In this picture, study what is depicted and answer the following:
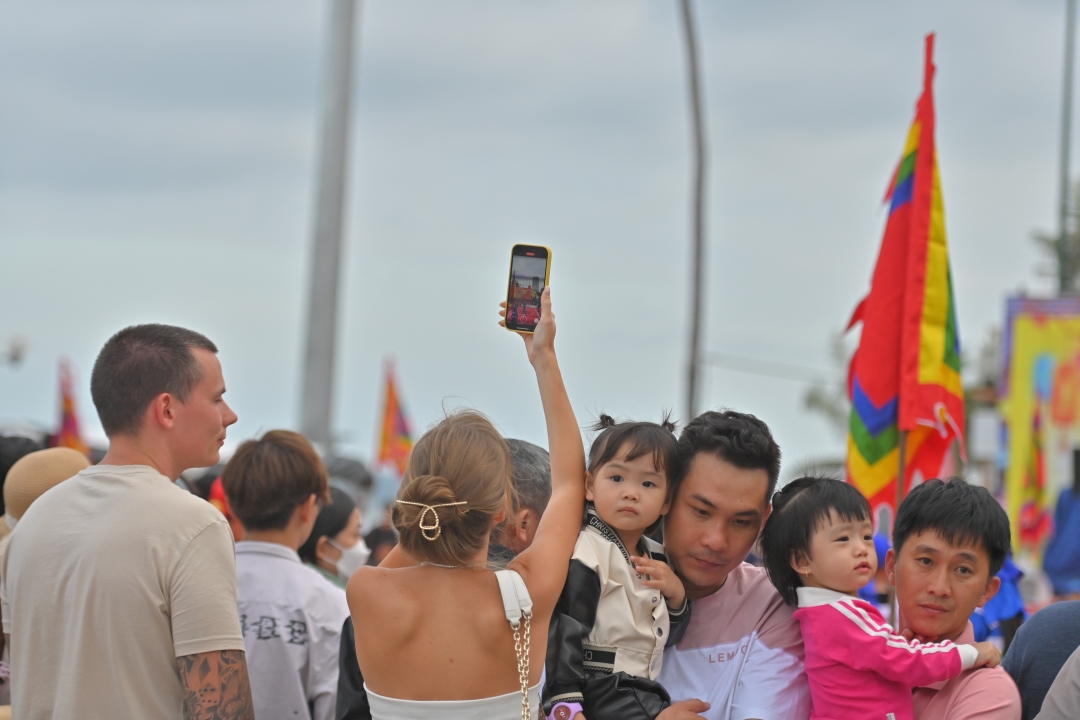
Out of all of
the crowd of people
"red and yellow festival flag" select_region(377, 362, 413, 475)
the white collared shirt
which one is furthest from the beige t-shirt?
"red and yellow festival flag" select_region(377, 362, 413, 475)

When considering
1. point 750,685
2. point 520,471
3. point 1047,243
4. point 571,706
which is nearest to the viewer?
point 571,706

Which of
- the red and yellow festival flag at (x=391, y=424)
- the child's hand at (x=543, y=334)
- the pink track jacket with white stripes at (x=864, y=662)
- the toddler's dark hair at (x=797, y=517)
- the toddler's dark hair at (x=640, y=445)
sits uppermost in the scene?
the child's hand at (x=543, y=334)

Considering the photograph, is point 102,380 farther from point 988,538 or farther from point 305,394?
point 305,394

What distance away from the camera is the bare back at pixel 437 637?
2910 millimetres

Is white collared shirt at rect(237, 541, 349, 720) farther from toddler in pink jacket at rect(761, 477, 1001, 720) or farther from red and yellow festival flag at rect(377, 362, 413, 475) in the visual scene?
red and yellow festival flag at rect(377, 362, 413, 475)

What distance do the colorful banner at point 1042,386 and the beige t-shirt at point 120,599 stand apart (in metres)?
14.8

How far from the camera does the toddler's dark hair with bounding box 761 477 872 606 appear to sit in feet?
11.0

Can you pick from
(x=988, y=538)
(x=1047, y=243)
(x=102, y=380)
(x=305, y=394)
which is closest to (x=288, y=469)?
(x=102, y=380)

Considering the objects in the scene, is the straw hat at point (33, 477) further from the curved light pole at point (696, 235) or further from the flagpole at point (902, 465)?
the curved light pole at point (696, 235)

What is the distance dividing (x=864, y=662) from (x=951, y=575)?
405 millimetres

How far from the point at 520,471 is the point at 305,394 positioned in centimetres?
738

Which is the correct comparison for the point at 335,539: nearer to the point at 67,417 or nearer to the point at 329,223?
the point at 329,223

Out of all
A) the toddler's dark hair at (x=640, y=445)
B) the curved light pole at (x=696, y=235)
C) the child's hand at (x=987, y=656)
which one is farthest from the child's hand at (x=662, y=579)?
A: the curved light pole at (x=696, y=235)

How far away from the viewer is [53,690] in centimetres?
315
